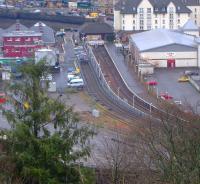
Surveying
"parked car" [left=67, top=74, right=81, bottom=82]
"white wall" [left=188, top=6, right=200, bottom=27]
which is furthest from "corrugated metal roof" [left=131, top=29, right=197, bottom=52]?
"white wall" [left=188, top=6, right=200, bottom=27]

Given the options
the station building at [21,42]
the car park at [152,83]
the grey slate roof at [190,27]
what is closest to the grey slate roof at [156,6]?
the grey slate roof at [190,27]

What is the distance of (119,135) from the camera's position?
5.12 meters

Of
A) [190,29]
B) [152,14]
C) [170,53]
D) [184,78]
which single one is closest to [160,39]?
[170,53]

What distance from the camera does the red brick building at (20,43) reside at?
360 inches

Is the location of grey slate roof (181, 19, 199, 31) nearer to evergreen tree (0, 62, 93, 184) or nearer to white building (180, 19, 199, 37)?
white building (180, 19, 199, 37)

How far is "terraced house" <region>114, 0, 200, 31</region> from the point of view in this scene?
1046 centimetres

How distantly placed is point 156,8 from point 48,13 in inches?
128

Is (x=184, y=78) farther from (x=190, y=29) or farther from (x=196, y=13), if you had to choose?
(x=196, y=13)

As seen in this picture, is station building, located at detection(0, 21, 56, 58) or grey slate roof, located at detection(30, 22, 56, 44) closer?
station building, located at detection(0, 21, 56, 58)

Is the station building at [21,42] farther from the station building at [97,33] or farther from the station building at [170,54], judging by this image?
the station building at [170,54]

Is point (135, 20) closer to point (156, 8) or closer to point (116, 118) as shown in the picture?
point (156, 8)

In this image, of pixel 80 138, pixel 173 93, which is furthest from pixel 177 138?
pixel 173 93

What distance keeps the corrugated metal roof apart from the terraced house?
0.98 meters

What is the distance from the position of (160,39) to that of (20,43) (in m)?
1.83
